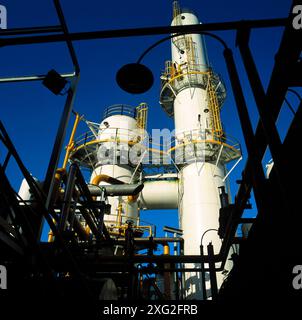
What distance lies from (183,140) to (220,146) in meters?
2.44

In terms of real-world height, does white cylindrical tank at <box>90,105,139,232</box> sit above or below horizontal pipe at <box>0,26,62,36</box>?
above

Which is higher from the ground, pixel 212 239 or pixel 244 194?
pixel 212 239

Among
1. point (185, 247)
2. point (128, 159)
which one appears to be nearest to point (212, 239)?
point (185, 247)

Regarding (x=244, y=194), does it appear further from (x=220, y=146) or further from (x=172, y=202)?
(x=172, y=202)

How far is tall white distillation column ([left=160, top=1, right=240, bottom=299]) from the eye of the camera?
50.8ft

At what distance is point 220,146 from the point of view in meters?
17.6

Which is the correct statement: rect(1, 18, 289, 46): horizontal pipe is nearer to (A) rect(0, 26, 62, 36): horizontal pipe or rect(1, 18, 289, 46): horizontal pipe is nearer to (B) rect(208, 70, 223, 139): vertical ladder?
(A) rect(0, 26, 62, 36): horizontal pipe

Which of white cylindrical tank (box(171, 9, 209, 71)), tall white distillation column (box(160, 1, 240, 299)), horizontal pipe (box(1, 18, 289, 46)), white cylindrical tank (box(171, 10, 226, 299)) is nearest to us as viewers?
A: horizontal pipe (box(1, 18, 289, 46))

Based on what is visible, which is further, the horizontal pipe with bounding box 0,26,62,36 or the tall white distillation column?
the tall white distillation column

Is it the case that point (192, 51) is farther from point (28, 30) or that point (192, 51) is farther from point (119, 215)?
point (28, 30)

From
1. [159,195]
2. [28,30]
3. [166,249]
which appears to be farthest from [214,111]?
[28,30]

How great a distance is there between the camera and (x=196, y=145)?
17922 mm

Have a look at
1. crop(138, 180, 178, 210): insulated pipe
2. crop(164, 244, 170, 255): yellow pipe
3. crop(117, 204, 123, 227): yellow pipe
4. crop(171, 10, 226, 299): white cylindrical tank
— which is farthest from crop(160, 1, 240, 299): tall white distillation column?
crop(117, 204, 123, 227): yellow pipe

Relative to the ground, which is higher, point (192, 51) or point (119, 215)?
point (192, 51)
